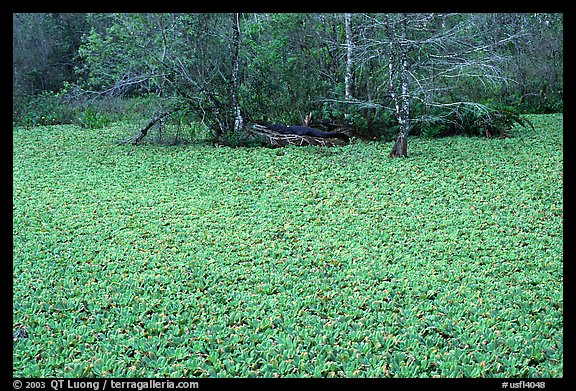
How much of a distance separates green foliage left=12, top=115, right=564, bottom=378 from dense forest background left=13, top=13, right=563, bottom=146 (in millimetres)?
1972

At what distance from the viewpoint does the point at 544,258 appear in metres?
3.92

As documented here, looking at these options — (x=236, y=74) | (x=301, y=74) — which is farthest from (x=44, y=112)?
(x=301, y=74)

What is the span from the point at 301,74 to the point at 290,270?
7093 mm

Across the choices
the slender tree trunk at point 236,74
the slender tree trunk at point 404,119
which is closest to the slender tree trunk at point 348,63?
the slender tree trunk at point 404,119

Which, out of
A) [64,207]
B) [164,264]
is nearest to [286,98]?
[64,207]

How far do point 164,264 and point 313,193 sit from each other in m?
2.26

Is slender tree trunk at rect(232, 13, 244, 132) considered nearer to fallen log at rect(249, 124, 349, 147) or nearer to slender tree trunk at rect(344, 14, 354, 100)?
fallen log at rect(249, 124, 349, 147)

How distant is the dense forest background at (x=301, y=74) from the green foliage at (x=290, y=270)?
1.97 m

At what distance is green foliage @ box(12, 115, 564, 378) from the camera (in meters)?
2.70

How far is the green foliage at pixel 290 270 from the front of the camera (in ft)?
8.84

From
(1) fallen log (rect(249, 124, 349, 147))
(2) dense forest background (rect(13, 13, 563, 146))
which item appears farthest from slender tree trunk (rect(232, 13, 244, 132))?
(1) fallen log (rect(249, 124, 349, 147))

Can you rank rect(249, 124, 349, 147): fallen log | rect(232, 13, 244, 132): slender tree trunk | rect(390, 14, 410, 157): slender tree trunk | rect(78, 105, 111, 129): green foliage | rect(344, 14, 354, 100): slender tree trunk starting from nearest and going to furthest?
1. rect(390, 14, 410, 157): slender tree trunk
2. rect(249, 124, 349, 147): fallen log
3. rect(232, 13, 244, 132): slender tree trunk
4. rect(344, 14, 354, 100): slender tree trunk
5. rect(78, 105, 111, 129): green foliage

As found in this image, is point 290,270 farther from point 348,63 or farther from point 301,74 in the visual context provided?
point 301,74

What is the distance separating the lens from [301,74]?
10.2 meters
